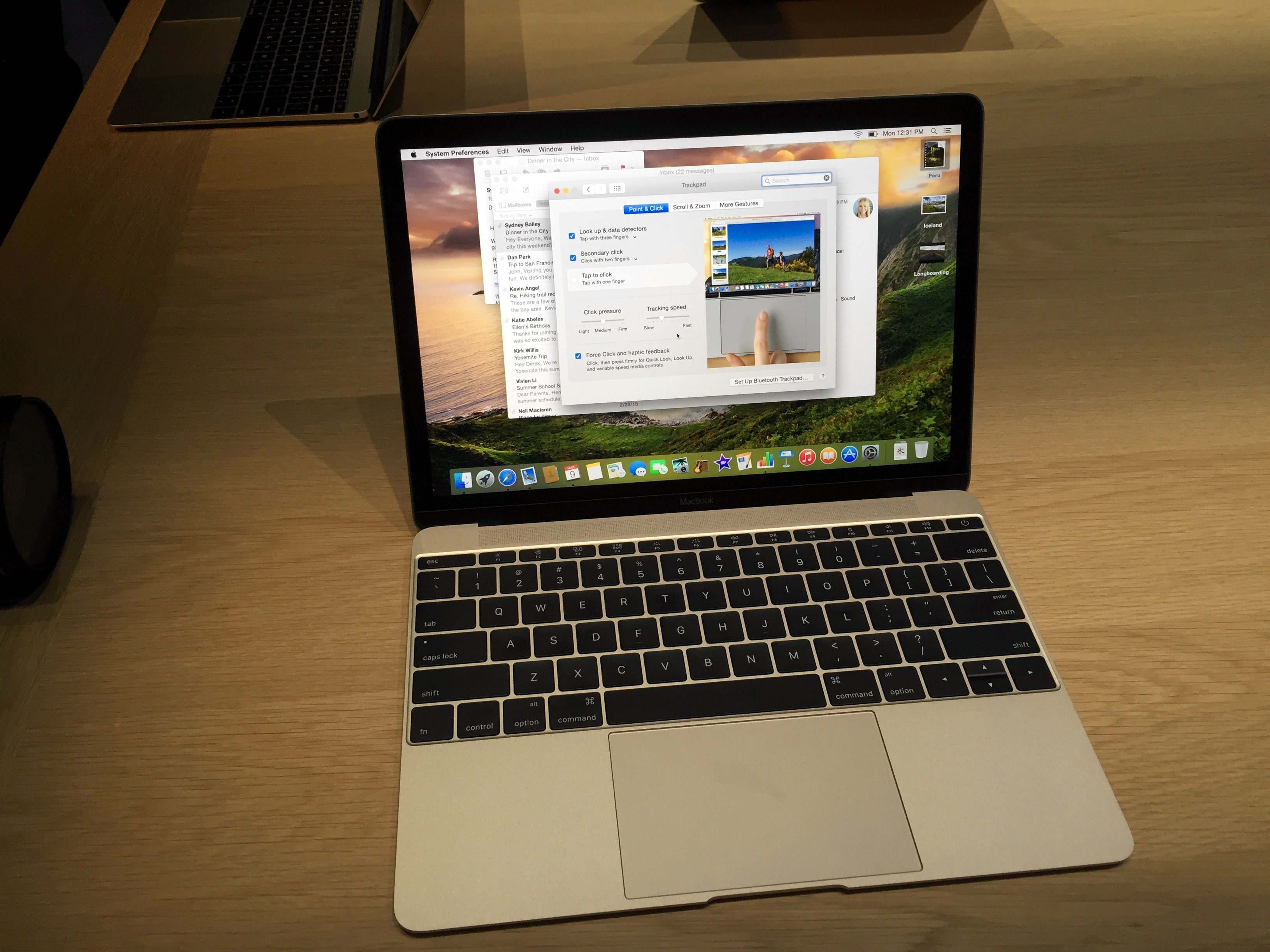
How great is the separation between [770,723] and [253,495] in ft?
1.40

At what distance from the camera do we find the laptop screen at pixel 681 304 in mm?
649

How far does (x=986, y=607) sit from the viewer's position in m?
0.63

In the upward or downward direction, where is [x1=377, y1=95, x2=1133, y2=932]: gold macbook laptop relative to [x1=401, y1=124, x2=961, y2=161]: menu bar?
downward

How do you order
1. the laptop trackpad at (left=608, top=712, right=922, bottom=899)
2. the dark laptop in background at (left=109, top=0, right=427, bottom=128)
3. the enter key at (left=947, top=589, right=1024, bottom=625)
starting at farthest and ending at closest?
the dark laptop in background at (left=109, top=0, right=427, bottom=128) < the enter key at (left=947, top=589, right=1024, bottom=625) < the laptop trackpad at (left=608, top=712, right=922, bottom=899)

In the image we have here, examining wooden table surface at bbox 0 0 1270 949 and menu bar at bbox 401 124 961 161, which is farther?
menu bar at bbox 401 124 961 161

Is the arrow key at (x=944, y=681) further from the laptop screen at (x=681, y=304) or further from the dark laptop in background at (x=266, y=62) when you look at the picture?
the dark laptop in background at (x=266, y=62)

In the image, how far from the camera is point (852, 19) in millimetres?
1270


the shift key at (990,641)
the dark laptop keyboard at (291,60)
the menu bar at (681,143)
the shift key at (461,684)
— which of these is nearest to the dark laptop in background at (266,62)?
the dark laptop keyboard at (291,60)

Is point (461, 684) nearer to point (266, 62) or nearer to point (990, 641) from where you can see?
point (990, 641)

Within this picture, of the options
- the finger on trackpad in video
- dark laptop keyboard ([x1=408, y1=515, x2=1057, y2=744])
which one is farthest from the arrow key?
the finger on trackpad in video

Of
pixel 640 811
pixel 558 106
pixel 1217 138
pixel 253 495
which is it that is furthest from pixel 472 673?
pixel 1217 138

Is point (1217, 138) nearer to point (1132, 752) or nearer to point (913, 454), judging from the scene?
point (913, 454)

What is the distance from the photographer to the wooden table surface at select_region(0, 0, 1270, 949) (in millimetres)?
515

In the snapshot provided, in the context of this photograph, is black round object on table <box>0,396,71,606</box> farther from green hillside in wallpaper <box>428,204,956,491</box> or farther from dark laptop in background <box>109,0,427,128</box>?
dark laptop in background <box>109,0,427,128</box>
